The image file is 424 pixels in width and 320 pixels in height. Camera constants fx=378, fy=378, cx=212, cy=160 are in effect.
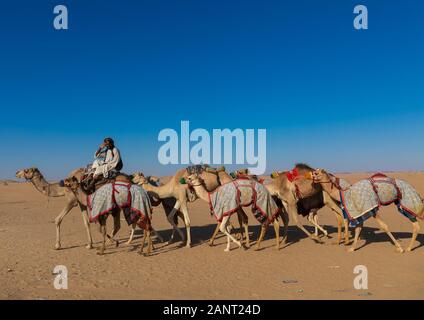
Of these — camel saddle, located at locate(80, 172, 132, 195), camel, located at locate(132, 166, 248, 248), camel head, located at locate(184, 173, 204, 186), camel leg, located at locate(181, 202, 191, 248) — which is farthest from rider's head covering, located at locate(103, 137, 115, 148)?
camel leg, located at locate(181, 202, 191, 248)

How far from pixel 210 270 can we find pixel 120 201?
2836 millimetres

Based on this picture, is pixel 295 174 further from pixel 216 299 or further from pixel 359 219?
pixel 216 299

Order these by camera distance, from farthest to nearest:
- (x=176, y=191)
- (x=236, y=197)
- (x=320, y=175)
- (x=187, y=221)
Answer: (x=176, y=191)
(x=187, y=221)
(x=320, y=175)
(x=236, y=197)

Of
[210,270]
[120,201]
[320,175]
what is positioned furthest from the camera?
[320,175]

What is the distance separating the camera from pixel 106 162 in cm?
1061

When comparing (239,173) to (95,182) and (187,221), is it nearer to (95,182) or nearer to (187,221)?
(187,221)

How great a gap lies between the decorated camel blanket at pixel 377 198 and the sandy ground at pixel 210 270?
977mm

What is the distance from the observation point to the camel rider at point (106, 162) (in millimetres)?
10453

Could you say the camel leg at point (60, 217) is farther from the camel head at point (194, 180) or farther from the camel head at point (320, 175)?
the camel head at point (320, 175)

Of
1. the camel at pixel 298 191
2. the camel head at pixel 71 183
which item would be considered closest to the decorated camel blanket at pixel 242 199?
the camel at pixel 298 191

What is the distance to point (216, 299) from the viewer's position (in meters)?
5.94

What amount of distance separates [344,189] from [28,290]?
7.71 meters

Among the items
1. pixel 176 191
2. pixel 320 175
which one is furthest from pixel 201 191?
pixel 320 175
